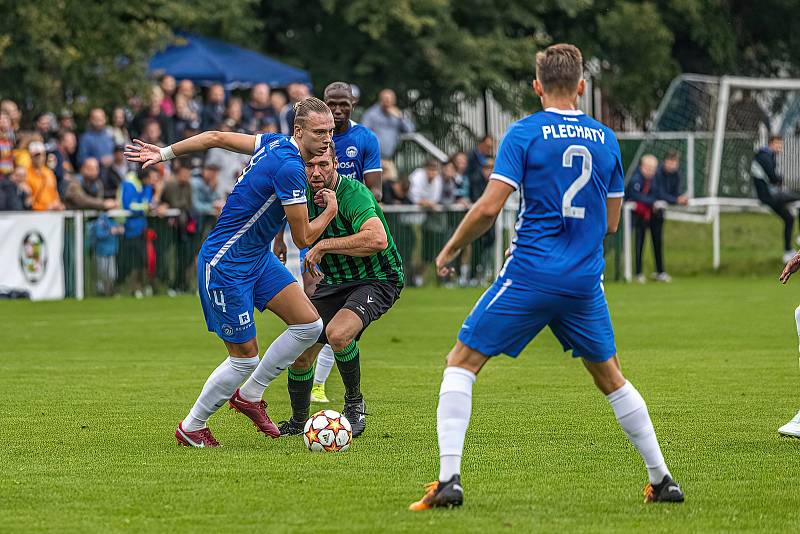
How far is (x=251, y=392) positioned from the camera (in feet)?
31.0

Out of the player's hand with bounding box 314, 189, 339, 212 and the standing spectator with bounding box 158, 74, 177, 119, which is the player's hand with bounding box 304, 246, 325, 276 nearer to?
the player's hand with bounding box 314, 189, 339, 212

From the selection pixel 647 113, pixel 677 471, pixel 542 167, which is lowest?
pixel 677 471

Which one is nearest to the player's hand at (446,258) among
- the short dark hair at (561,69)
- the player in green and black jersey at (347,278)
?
the short dark hair at (561,69)

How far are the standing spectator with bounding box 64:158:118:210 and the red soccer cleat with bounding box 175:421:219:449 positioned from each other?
44.2ft

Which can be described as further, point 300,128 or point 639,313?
point 639,313

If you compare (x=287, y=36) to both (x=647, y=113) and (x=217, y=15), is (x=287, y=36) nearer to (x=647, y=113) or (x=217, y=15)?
(x=217, y=15)

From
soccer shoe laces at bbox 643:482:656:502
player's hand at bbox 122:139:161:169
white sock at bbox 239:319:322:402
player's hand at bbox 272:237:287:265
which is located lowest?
soccer shoe laces at bbox 643:482:656:502

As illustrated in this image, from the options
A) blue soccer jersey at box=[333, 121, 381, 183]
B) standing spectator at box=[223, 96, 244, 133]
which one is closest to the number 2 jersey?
blue soccer jersey at box=[333, 121, 381, 183]

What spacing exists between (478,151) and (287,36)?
6702 mm

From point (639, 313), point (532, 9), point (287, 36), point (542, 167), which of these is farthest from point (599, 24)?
point (542, 167)

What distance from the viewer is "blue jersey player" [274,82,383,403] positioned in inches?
440

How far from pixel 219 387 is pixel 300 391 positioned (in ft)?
3.15

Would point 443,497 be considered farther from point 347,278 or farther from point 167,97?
point 167,97

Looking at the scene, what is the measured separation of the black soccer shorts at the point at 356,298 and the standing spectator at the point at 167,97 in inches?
538
